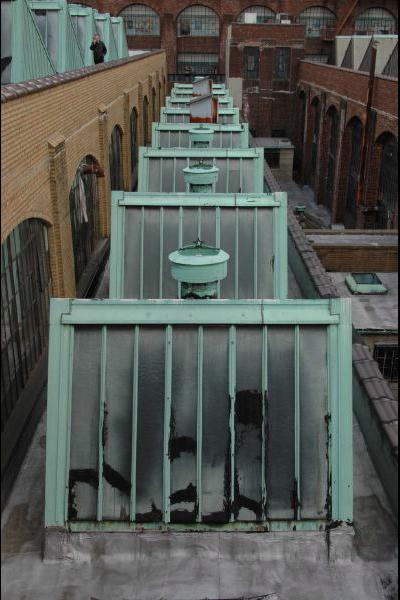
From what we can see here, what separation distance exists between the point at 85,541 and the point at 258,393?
7.61 ft

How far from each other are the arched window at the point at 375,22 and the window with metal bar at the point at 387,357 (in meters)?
46.6

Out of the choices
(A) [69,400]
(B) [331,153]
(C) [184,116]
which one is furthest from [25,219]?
(B) [331,153]

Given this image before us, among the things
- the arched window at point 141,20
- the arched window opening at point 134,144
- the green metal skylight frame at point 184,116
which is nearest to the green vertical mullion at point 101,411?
the green metal skylight frame at point 184,116

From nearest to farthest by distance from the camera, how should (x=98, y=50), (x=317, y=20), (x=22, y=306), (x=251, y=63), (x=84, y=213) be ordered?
(x=22, y=306), (x=84, y=213), (x=98, y=50), (x=251, y=63), (x=317, y=20)

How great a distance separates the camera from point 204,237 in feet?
35.3

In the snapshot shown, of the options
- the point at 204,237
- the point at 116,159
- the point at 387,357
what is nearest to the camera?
the point at 204,237

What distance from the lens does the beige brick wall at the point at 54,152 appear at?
8641mm

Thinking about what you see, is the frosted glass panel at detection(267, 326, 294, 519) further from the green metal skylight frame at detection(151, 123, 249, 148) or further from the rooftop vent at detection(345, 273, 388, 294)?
the rooftop vent at detection(345, 273, 388, 294)

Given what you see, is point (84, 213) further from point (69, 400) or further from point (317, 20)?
point (317, 20)

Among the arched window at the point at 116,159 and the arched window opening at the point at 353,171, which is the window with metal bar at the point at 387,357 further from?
the arched window opening at the point at 353,171

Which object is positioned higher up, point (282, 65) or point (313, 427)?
point (282, 65)

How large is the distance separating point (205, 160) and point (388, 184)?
1759 cm

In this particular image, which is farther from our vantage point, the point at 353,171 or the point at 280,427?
the point at 353,171

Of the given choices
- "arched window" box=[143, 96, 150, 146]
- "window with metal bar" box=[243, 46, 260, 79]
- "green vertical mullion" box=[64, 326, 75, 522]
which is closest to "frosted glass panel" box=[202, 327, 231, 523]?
"green vertical mullion" box=[64, 326, 75, 522]
